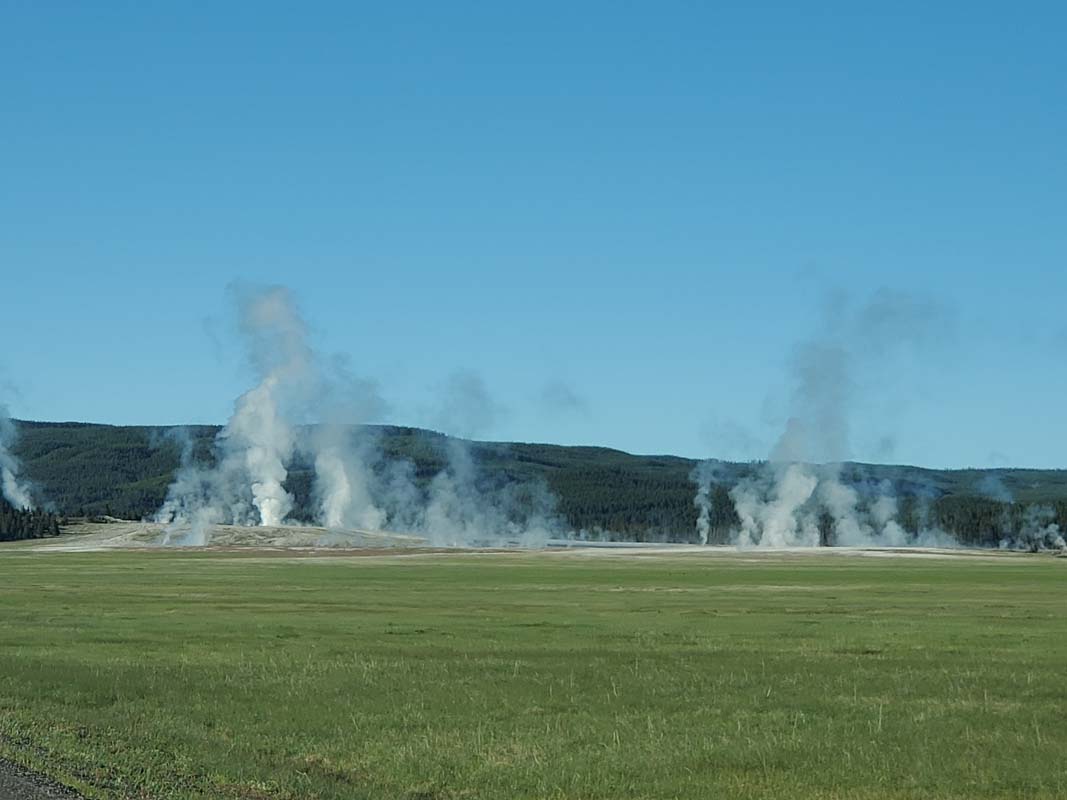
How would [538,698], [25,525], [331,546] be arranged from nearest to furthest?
[538,698]
[331,546]
[25,525]

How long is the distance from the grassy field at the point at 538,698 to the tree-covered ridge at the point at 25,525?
12467 cm

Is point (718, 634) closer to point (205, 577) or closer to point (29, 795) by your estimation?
point (29, 795)

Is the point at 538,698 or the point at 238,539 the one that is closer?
the point at 538,698

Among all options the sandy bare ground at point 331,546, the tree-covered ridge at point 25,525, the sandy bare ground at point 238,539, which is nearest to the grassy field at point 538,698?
the sandy bare ground at point 331,546

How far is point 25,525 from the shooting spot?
184 m

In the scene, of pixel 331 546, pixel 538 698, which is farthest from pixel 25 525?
pixel 538 698

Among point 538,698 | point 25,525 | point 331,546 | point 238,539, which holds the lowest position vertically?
point 538,698

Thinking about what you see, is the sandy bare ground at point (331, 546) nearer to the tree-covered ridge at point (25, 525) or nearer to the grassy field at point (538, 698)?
the tree-covered ridge at point (25, 525)

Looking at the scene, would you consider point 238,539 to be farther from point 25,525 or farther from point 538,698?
point 538,698

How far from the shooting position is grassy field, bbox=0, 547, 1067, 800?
73.6 ft

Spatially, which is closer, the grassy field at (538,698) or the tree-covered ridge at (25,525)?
the grassy field at (538,698)

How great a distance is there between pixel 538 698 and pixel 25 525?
16620cm

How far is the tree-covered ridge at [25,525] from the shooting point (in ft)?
592

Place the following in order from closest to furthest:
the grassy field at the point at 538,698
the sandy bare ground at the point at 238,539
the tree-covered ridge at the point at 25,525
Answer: the grassy field at the point at 538,698 < the sandy bare ground at the point at 238,539 < the tree-covered ridge at the point at 25,525
